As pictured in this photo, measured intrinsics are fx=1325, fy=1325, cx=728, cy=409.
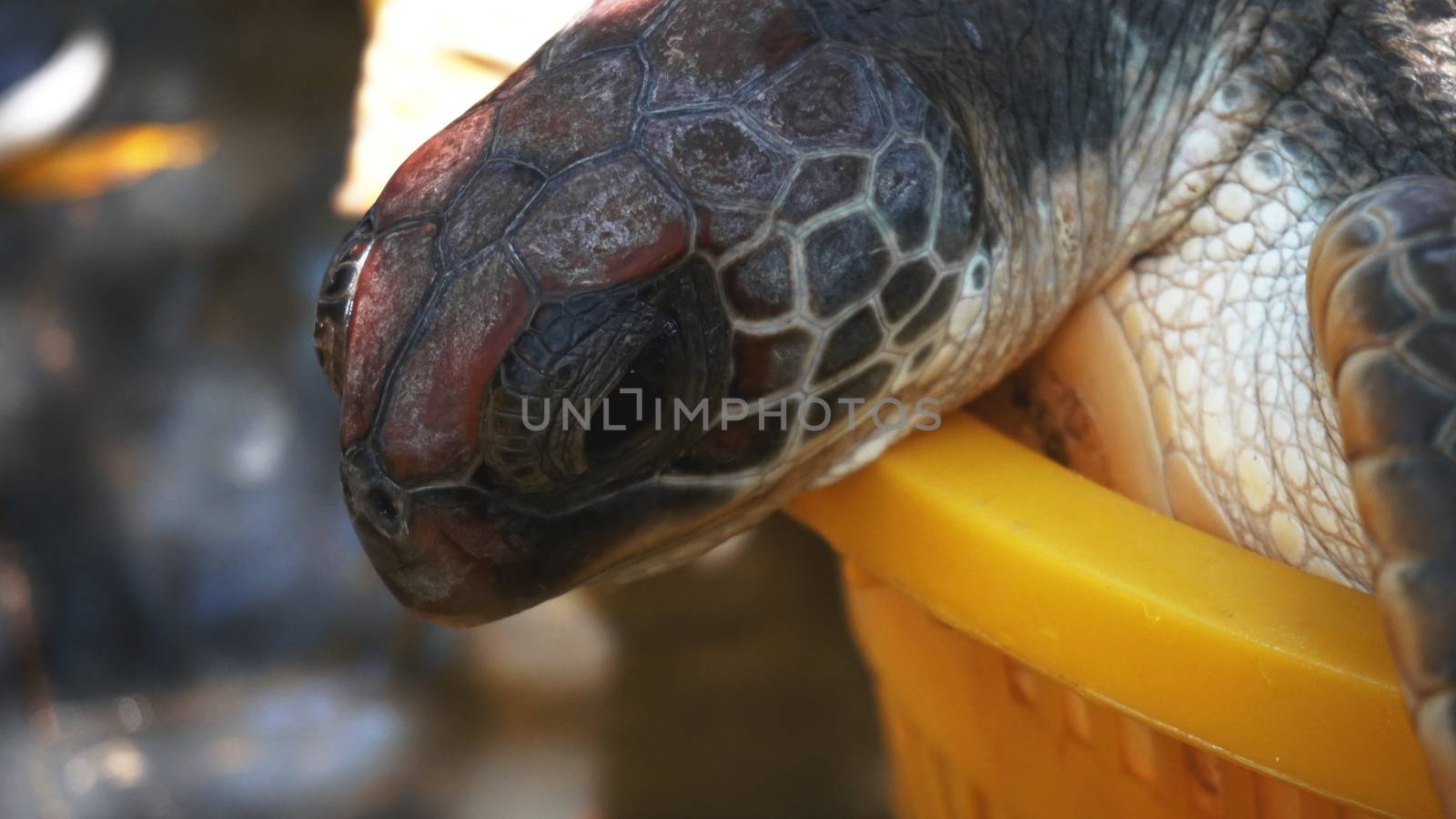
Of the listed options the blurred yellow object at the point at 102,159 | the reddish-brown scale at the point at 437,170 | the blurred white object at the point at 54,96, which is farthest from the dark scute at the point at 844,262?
the blurred white object at the point at 54,96

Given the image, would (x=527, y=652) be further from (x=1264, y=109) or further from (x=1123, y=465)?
(x=1264, y=109)

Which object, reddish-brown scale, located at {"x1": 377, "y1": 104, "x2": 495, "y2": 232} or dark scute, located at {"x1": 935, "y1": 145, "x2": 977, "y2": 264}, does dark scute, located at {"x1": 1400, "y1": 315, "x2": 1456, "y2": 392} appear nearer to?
dark scute, located at {"x1": 935, "y1": 145, "x2": 977, "y2": 264}

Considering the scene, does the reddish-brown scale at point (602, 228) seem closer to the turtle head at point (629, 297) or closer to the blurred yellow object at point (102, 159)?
the turtle head at point (629, 297)

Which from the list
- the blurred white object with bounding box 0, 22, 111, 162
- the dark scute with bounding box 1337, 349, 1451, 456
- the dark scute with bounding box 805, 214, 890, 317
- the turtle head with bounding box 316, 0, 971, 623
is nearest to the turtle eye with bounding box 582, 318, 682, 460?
the turtle head with bounding box 316, 0, 971, 623

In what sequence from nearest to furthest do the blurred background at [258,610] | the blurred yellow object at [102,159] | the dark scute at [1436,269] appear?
the dark scute at [1436,269], the blurred background at [258,610], the blurred yellow object at [102,159]

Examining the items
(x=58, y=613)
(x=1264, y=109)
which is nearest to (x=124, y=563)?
(x=58, y=613)

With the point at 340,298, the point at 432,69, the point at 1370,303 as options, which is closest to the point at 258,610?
the point at 432,69

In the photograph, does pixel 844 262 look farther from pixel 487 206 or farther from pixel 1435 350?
pixel 1435 350
